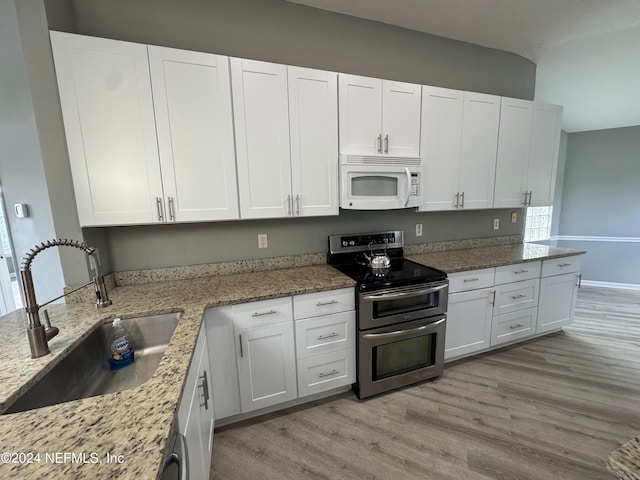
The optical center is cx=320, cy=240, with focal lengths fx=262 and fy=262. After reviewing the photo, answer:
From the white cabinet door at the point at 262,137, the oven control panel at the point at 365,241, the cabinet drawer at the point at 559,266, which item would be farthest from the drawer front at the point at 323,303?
the cabinet drawer at the point at 559,266

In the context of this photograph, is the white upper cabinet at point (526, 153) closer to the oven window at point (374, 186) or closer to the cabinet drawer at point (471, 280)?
the cabinet drawer at point (471, 280)

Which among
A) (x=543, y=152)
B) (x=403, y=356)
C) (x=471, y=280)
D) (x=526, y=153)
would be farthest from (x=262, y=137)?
(x=543, y=152)

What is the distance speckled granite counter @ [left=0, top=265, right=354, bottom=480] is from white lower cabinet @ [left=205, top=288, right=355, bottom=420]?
1.03 ft

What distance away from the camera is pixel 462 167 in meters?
2.46

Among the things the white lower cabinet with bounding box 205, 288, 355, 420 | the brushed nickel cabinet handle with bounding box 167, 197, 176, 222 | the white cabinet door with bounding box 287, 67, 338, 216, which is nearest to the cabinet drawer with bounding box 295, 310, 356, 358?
the white lower cabinet with bounding box 205, 288, 355, 420

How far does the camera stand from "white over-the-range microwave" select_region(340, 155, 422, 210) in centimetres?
203

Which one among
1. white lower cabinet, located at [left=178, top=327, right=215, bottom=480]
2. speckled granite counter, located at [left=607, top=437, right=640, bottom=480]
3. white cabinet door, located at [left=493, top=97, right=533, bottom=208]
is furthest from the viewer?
white cabinet door, located at [left=493, top=97, right=533, bottom=208]

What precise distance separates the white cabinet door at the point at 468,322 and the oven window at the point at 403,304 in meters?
0.30

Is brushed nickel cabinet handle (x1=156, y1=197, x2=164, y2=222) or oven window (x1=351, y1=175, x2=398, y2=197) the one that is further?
oven window (x1=351, y1=175, x2=398, y2=197)

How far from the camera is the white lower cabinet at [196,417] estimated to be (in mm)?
946

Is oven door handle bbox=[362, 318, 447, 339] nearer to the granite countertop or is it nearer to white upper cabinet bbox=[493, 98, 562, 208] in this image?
the granite countertop

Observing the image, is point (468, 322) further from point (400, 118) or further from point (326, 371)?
point (400, 118)

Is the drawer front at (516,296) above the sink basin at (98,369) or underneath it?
underneath

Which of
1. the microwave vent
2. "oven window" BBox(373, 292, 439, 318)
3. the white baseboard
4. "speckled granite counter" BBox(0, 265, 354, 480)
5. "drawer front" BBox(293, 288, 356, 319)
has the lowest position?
the white baseboard
